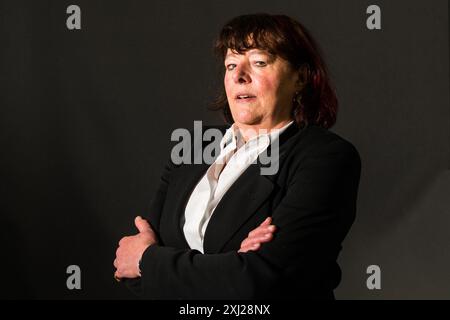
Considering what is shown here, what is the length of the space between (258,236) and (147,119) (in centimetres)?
167

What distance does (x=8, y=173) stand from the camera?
3016 mm

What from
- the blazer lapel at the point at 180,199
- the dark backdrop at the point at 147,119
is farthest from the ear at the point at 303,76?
the dark backdrop at the point at 147,119

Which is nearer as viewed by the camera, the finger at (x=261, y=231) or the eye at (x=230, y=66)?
the finger at (x=261, y=231)

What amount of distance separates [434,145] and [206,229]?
1798mm

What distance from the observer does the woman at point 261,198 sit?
1.46 metres

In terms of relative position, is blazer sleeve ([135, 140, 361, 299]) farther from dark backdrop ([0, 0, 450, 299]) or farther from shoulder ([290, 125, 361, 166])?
dark backdrop ([0, 0, 450, 299])

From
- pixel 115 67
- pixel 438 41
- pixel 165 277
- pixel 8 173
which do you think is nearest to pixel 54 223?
pixel 8 173

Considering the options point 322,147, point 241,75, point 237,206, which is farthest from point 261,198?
point 241,75

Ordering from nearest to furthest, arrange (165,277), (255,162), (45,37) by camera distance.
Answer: (165,277) → (255,162) → (45,37)

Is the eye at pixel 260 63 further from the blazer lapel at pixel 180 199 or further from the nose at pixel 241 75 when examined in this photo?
the blazer lapel at pixel 180 199

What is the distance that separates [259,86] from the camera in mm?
1623

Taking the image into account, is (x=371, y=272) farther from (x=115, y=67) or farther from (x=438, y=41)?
(x=115, y=67)

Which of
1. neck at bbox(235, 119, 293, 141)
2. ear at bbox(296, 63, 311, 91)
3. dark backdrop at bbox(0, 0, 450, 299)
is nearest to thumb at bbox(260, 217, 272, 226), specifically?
neck at bbox(235, 119, 293, 141)

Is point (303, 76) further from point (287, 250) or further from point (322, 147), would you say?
point (287, 250)
